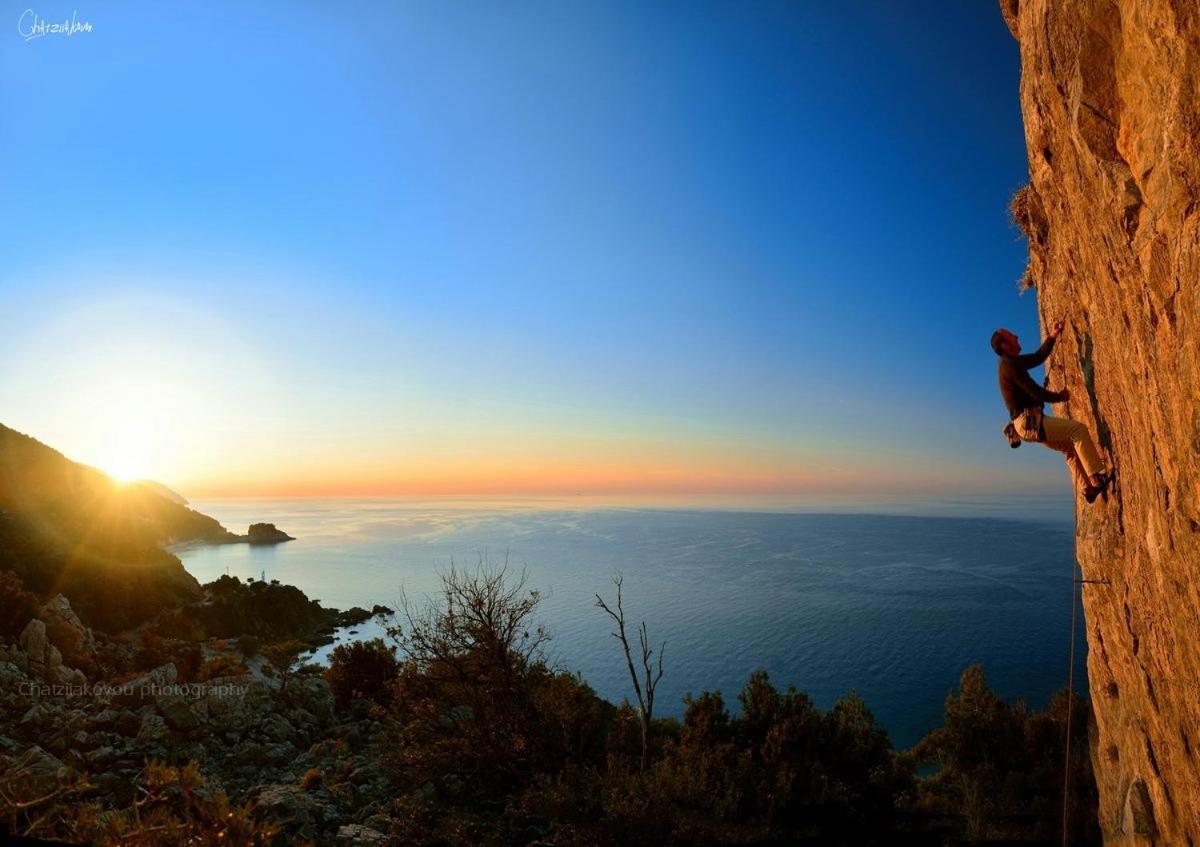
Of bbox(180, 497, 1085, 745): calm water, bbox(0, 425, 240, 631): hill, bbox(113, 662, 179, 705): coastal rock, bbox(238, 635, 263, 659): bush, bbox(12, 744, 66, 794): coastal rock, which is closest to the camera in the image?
bbox(12, 744, 66, 794): coastal rock

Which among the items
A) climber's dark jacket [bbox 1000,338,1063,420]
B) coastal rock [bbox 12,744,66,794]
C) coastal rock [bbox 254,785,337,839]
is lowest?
coastal rock [bbox 254,785,337,839]

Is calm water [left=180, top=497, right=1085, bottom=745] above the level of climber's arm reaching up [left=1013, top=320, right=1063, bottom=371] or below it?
below

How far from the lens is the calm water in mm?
36681

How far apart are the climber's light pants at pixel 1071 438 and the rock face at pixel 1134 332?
0.78ft

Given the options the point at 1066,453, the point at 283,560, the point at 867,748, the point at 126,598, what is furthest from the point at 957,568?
the point at 283,560

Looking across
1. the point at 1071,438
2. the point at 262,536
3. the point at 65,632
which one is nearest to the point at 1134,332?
the point at 1071,438

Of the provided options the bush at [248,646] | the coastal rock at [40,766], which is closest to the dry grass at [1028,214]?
the coastal rock at [40,766]

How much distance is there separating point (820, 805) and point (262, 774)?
14.4m

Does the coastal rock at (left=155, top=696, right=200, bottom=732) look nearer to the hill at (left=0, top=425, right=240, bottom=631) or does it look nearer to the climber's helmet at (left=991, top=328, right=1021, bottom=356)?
the hill at (left=0, top=425, right=240, bottom=631)

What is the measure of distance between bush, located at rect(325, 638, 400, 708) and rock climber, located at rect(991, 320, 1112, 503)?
21.9 meters

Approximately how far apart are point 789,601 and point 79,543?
194 ft

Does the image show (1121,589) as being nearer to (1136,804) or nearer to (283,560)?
(1136,804)

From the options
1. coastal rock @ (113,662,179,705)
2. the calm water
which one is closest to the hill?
coastal rock @ (113,662,179,705)

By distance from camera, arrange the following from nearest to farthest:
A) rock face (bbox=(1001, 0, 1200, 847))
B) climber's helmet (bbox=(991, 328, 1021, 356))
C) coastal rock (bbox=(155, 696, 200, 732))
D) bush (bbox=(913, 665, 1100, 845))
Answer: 1. rock face (bbox=(1001, 0, 1200, 847))
2. climber's helmet (bbox=(991, 328, 1021, 356))
3. bush (bbox=(913, 665, 1100, 845))
4. coastal rock (bbox=(155, 696, 200, 732))
